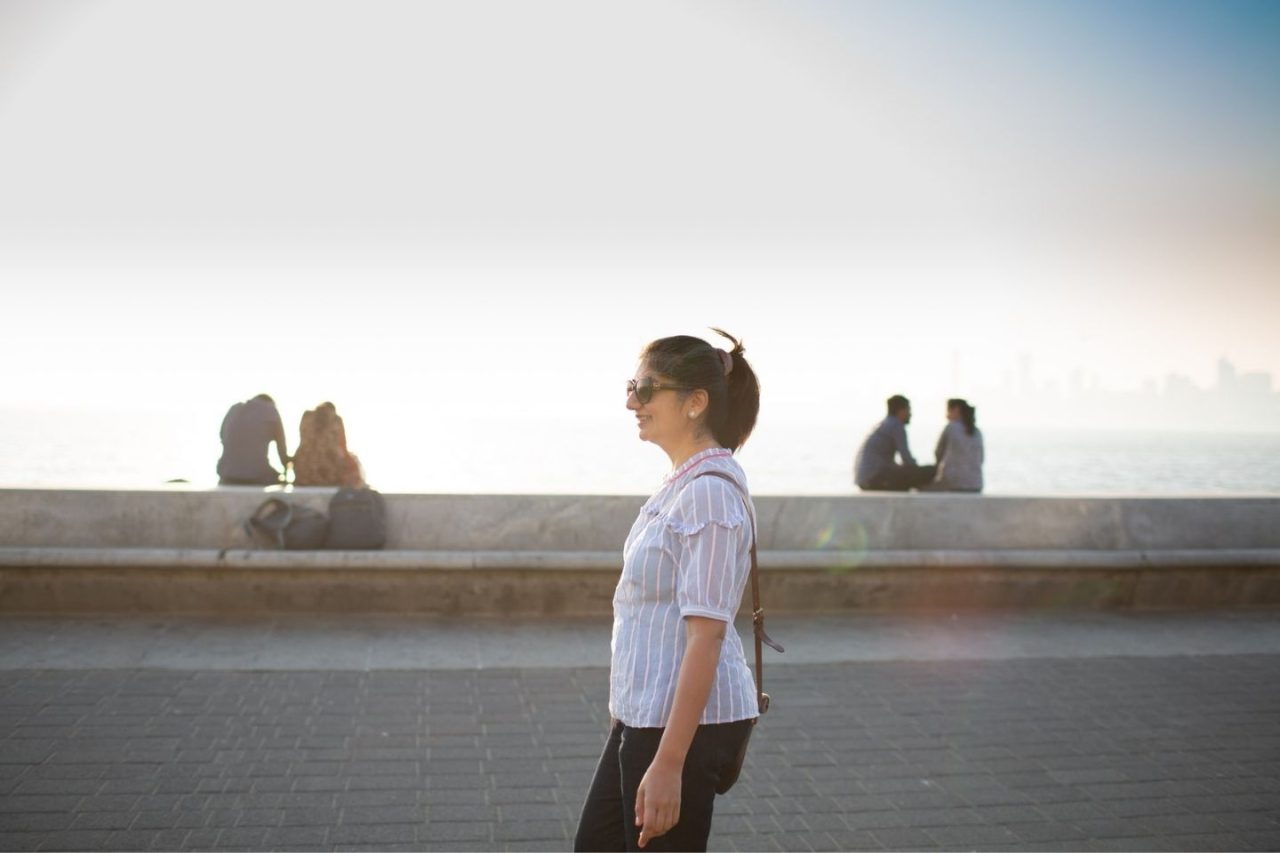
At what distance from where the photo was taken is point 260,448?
10.4m

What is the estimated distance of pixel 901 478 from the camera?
41.0ft

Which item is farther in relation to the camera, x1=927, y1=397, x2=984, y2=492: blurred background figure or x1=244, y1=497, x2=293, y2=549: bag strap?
x1=927, y1=397, x2=984, y2=492: blurred background figure

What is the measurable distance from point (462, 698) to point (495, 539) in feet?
7.72

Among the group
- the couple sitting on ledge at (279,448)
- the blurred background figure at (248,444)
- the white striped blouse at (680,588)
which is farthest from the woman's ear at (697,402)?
the blurred background figure at (248,444)

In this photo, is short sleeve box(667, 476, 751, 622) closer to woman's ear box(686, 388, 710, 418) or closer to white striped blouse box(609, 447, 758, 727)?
white striped blouse box(609, 447, 758, 727)

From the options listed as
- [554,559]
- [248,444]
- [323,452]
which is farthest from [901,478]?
[248,444]

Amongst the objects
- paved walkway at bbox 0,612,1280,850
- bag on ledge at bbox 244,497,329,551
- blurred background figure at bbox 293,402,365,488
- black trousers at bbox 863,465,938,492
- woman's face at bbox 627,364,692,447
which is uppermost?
woman's face at bbox 627,364,692,447

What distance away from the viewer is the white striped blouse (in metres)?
2.60

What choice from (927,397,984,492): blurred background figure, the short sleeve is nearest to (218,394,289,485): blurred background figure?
(927,397,984,492): blurred background figure

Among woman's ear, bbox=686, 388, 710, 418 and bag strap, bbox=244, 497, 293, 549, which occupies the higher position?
woman's ear, bbox=686, 388, 710, 418

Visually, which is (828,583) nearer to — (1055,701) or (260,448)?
(1055,701)

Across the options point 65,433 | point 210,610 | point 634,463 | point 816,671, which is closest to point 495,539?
point 210,610

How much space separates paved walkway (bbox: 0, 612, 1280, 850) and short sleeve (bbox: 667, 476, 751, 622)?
7.29 feet

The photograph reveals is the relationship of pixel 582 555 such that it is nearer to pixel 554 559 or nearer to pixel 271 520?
pixel 554 559
